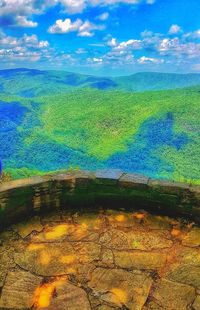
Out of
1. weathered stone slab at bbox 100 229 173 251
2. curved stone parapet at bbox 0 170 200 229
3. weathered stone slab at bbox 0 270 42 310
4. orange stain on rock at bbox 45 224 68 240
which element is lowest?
weathered stone slab at bbox 0 270 42 310

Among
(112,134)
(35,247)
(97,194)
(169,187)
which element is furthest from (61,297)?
(112,134)

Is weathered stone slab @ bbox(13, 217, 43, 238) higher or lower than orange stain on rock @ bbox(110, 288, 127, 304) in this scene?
higher

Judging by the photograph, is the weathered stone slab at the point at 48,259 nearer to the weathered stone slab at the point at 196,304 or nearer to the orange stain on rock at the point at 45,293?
the orange stain on rock at the point at 45,293

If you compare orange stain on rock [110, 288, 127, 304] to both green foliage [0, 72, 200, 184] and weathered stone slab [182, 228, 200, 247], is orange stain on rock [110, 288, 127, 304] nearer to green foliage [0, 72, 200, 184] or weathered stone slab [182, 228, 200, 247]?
weathered stone slab [182, 228, 200, 247]

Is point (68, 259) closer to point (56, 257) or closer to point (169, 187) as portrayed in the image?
point (56, 257)

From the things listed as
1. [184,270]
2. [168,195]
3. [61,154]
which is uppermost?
[168,195]

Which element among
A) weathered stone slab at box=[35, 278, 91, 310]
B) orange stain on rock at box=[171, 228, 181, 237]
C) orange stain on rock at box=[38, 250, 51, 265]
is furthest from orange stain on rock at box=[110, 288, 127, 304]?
orange stain on rock at box=[171, 228, 181, 237]

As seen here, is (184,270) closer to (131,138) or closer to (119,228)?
(119,228)

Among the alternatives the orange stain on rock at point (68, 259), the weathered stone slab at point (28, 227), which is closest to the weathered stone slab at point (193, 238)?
the orange stain on rock at point (68, 259)

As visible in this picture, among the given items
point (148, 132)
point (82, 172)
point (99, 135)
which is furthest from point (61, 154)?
point (82, 172)
